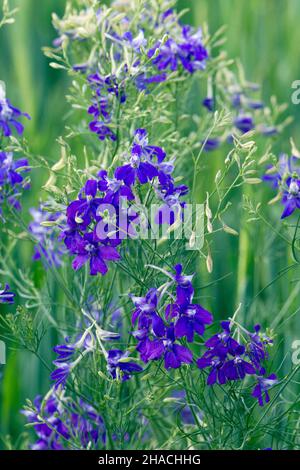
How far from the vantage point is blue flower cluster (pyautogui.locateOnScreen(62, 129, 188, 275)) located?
1.04 metres

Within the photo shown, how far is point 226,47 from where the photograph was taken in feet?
7.24

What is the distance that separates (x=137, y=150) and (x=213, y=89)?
1.42 feet

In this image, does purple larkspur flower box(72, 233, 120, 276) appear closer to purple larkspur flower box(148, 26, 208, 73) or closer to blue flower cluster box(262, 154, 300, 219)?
blue flower cluster box(262, 154, 300, 219)

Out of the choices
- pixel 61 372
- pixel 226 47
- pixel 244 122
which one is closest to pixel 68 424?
pixel 61 372

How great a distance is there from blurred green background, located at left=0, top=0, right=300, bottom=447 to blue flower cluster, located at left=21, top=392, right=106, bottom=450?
56cm

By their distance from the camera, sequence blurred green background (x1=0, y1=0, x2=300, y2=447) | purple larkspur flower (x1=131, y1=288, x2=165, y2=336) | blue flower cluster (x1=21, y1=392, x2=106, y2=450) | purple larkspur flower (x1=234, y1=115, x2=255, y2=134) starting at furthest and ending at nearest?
blurred green background (x1=0, y1=0, x2=300, y2=447) < purple larkspur flower (x1=234, y1=115, x2=255, y2=134) < blue flower cluster (x1=21, y1=392, x2=106, y2=450) < purple larkspur flower (x1=131, y1=288, x2=165, y2=336)

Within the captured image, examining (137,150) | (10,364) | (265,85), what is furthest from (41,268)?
(265,85)

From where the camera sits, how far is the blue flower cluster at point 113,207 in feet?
3.42

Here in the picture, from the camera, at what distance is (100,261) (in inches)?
42.2

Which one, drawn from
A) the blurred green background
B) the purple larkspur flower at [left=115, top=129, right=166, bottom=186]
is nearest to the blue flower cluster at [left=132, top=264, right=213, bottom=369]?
the purple larkspur flower at [left=115, top=129, right=166, bottom=186]

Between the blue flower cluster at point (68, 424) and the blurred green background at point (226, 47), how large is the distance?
0.56 m

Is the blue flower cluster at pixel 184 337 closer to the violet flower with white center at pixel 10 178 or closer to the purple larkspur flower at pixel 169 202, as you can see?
the purple larkspur flower at pixel 169 202
